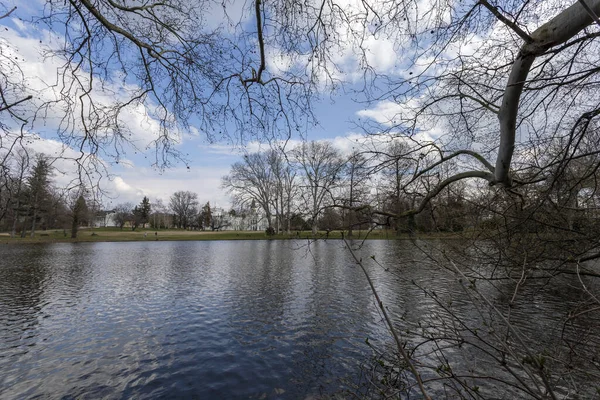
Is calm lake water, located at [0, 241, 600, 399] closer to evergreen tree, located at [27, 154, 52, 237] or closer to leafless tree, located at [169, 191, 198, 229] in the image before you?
evergreen tree, located at [27, 154, 52, 237]

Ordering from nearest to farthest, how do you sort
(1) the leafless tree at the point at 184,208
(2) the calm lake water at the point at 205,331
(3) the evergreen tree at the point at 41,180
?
(3) the evergreen tree at the point at 41,180 < (2) the calm lake water at the point at 205,331 < (1) the leafless tree at the point at 184,208

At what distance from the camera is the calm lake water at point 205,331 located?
576cm

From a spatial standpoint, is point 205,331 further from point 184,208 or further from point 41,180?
point 184,208

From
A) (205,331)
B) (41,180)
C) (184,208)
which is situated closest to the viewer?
(41,180)

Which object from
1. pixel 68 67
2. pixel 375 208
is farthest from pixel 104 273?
pixel 375 208

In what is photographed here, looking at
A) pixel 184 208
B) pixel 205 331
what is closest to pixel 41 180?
pixel 205 331

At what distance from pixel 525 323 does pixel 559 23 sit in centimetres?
787

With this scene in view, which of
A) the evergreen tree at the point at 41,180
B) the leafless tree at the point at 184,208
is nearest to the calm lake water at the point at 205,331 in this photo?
the evergreen tree at the point at 41,180

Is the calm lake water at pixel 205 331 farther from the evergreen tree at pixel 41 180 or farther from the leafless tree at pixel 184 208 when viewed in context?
the leafless tree at pixel 184 208

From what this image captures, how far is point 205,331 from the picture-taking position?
841 cm

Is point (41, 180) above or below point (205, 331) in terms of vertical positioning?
above

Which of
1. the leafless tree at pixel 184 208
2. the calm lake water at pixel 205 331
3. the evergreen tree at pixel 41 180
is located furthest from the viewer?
the leafless tree at pixel 184 208

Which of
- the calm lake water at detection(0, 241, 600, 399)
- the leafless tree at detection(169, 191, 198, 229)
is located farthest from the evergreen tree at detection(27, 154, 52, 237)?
the leafless tree at detection(169, 191, 198, 229)

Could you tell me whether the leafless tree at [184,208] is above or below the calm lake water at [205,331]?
above
